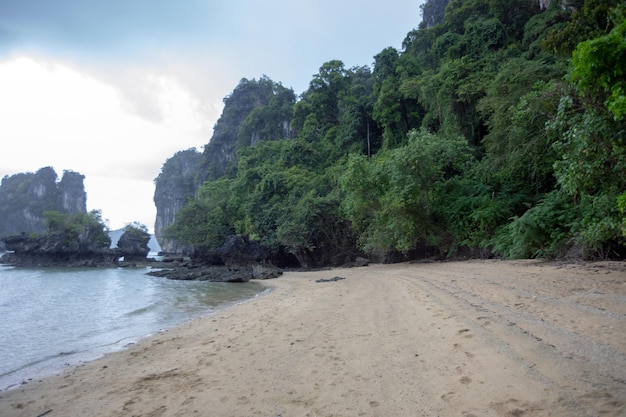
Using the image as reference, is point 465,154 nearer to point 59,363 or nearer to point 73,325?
point 59,363

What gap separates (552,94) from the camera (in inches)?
316

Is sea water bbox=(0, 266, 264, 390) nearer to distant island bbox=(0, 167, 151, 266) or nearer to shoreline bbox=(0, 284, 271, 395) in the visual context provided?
shoreline bbox=(0, 284, 271, 395)

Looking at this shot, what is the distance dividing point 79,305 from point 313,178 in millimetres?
22614

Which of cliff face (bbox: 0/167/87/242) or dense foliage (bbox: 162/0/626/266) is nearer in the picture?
dense foliage (bbox: 162/0/626/266)

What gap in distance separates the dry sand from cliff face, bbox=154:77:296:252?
4217cm

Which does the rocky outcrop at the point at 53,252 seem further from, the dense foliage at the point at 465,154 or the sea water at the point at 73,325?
the sea water at the point at 73,325

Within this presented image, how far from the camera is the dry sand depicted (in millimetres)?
3018

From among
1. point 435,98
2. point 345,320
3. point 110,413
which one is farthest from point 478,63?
point 110,413

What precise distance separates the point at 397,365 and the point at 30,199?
12198 cm

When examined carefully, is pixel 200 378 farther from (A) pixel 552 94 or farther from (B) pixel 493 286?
(A) pixel 552 94

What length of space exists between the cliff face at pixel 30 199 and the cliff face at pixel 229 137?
26224 millimetres

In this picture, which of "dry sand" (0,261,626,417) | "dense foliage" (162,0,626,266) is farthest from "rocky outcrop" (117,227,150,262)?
"dry sand" (0,261,626,417)

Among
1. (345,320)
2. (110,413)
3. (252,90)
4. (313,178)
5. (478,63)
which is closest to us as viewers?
(110,413)

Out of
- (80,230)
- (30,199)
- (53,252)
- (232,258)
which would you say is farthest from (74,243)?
(30,199)
